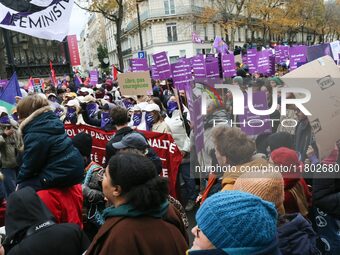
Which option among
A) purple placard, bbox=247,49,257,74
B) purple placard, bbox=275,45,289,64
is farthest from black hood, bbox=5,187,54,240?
purple placard, bbox=275,45,289,64

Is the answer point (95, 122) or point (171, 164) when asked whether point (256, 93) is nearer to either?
point (171, 164)

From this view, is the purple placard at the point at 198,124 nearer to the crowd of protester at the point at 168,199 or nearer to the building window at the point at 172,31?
the crowd of protester at the point at 168,199

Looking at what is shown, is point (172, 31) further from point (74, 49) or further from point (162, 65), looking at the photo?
point (162, 65)

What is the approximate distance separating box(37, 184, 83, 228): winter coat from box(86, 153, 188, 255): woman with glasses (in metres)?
1.17

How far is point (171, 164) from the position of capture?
5.47 m

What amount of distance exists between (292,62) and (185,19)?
139 feet

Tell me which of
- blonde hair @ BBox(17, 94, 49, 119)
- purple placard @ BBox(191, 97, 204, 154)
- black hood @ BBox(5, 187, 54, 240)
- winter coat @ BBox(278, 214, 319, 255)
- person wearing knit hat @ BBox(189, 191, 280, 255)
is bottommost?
winter coat @ BBox(278, 214, 319, 255)

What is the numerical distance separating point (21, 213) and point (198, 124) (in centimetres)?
126

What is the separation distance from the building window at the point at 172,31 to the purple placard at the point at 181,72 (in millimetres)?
43699

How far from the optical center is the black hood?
2393 mm

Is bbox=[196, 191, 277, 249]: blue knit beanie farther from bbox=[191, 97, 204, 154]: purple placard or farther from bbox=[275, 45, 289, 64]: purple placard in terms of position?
bbox=[275, 45, 289, 64]: purple placard

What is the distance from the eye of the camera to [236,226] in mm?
1490

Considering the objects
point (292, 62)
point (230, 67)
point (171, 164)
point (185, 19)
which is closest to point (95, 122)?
point (171, 164)

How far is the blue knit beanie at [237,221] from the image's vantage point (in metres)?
1.48
